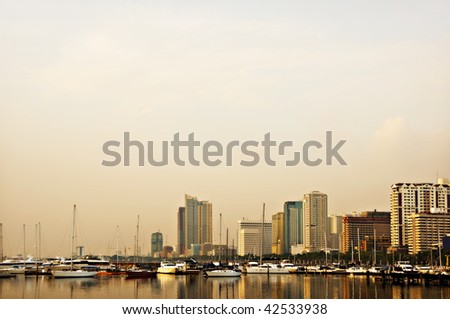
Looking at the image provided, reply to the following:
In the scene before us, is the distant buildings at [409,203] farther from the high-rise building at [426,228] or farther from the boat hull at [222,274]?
the boat hull at [222,274]

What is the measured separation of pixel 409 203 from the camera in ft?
190

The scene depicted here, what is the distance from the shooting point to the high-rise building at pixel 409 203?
5612 centimetres

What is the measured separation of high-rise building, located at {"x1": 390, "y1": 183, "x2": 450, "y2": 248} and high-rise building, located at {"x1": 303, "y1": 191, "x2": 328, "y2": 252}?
7.18m

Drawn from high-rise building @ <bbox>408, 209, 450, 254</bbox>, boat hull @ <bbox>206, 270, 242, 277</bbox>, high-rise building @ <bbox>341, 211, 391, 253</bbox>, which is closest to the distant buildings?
high-rise building @ <bbox>408, 209, 450, 254</bbox>

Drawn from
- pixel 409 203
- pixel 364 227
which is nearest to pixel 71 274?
pixel 409 203

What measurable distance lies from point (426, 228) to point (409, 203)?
483 centimetres

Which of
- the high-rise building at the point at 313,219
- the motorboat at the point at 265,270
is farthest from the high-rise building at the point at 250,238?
the motorboat at the point at 265,270

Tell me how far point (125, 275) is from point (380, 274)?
9423 mm

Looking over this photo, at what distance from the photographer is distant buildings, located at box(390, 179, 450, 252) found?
2199 inches

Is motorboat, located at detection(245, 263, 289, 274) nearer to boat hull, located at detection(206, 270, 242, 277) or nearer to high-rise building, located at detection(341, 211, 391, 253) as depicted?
boat hull, located at detection(206, 270, 242, 277)
